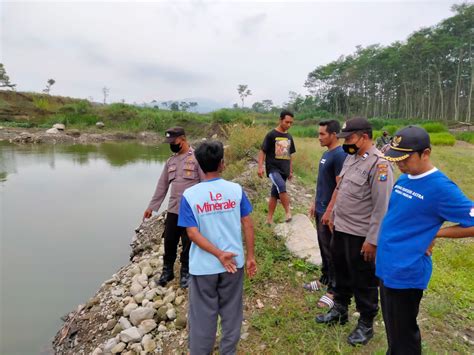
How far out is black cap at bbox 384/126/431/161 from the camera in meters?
1.41

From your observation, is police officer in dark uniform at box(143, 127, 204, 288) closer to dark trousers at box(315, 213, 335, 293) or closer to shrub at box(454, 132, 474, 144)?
dark trousers at box(315, 213, 335, 293)

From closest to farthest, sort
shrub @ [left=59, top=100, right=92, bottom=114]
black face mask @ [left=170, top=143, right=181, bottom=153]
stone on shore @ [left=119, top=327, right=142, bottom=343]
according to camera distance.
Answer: stone on shore @ [left=119, top=327, right=142, bottom=343]
black face mask @ [left=170, top=143, right=181, bottom=153]
shrub @ [left=59, top=100, right=92, bottom=114]

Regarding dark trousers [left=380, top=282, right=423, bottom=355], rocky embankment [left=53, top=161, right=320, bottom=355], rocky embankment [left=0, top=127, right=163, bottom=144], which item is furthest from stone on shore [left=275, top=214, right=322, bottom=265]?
rocky embankment [left=0, top=127, right=163, bottom=144]

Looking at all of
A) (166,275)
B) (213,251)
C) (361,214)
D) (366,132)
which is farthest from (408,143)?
(166,275)

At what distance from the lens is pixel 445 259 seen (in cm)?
354

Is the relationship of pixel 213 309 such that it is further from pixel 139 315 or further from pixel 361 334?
pixel 139 315

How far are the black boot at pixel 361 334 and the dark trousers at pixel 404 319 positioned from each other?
46 cm

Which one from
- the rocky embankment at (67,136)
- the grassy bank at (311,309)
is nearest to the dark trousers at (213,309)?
the grassy bank at (311,309)

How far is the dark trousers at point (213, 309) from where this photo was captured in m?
1.66

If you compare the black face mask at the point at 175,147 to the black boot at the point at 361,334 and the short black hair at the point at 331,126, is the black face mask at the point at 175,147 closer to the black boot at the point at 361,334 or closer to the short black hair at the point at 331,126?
the short black hair at the point at 331,126

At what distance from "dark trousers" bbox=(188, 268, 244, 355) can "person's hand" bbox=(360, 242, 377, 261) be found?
0.79 metres

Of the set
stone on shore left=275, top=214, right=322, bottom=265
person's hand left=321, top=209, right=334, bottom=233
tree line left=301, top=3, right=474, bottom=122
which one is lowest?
stone on shore left=275, top=214, right=322, bottom=265

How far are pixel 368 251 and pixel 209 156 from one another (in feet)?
3.74

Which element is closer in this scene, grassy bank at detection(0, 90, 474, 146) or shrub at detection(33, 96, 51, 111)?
grassy bank at detection(0, 90, 474, 146)
